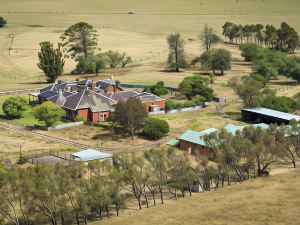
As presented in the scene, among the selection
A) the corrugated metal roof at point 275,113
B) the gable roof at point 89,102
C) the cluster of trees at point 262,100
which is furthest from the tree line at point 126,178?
the gable roof at point 89,102

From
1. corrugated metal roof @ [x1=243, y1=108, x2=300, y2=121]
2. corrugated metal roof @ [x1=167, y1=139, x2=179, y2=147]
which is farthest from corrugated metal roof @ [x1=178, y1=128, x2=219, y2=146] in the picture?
corrugated metal roof @ [x1=243, y1=108, x2=300, y2=121]

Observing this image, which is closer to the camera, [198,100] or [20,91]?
[198,100]

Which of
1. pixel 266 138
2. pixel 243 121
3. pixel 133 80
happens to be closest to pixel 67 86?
pixel 133 80

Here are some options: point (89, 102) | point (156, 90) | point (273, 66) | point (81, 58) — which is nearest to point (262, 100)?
point (156, 90)

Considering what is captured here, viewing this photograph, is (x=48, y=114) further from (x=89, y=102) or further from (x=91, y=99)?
(x=91, y=99)

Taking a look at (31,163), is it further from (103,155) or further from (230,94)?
(230,94)
